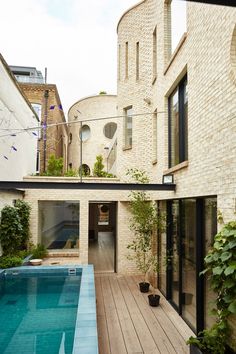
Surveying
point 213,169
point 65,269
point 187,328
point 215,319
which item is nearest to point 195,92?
point 213,169

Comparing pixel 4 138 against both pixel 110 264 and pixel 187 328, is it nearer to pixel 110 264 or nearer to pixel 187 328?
pixel 110 264

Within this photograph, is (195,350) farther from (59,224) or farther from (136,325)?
(59,224)

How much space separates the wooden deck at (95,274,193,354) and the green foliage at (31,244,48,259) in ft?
10.5

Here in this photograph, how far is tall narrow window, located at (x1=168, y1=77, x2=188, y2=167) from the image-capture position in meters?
6.01

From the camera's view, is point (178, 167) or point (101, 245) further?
point (101, 245)

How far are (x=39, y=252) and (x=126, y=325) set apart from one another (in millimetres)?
5495

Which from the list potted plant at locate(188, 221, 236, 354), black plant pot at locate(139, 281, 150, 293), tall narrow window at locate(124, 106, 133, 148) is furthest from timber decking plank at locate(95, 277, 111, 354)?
tall narrow window at locate(124, 106, 133, 148)

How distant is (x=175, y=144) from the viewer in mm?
6727

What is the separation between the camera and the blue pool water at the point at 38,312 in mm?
4965

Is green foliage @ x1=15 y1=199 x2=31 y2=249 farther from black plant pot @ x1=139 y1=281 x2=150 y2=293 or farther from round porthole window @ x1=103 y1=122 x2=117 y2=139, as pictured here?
round porthole window @ x1=103 y1=122 x2=117 y2=139

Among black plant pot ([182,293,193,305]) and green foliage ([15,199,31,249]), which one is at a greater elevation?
green foliage ([15,199,31,249])

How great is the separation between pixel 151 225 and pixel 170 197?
146cm

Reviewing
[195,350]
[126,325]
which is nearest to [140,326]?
[126,325]

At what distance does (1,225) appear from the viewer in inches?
355
